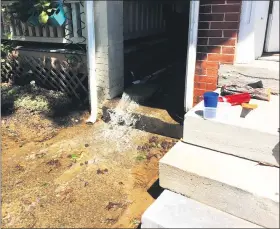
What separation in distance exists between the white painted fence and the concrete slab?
3.01 meters

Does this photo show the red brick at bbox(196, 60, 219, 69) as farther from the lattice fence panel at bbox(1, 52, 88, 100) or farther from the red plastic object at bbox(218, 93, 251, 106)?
the lattice fence panel at bbox(1, 52, 88, 100)

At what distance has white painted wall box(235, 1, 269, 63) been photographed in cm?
324

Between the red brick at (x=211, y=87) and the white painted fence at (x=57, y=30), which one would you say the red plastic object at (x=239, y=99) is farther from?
the white painted fence at (x=57, y=30)

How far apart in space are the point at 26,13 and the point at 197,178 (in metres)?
4.69

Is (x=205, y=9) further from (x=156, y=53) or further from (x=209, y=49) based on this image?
(x=156, y=53)

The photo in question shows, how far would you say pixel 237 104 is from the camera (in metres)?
3.19

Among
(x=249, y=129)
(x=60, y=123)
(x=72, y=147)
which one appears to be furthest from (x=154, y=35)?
(x=249, y=129)

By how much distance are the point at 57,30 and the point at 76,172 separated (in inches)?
130

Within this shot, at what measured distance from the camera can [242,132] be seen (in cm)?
272

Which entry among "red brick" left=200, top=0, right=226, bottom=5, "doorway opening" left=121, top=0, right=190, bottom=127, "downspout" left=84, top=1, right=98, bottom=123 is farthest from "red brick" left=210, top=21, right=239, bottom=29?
"downspout" left=84, top=1, right=98, bottom=123

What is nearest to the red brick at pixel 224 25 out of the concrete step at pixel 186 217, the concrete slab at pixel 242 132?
the concrete slab at pixel 242 132

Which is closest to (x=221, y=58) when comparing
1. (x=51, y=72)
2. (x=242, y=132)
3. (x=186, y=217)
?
(x=242, y=132)

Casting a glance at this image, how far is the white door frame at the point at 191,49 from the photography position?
3469 mm

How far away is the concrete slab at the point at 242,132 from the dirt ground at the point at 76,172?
85 cm
